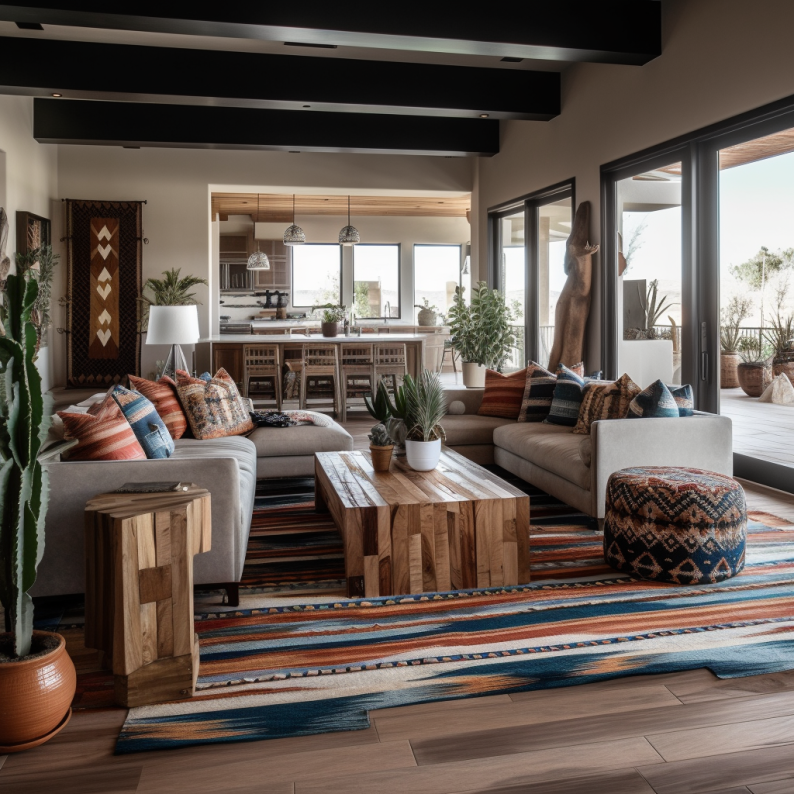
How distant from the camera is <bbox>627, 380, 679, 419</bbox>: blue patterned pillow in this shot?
429 centimetres

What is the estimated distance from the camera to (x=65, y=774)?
196cm

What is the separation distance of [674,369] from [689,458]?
2011 millimetres

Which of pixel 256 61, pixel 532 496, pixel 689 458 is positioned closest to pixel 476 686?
pixel 689 458

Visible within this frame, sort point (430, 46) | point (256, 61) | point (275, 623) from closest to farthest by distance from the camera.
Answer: point (275, 623)
point (430, 46)
point (256, 61)

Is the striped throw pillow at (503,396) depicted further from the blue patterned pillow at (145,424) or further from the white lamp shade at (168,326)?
the blue patterned pillow at (145,424)

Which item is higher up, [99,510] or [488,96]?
[488,96]

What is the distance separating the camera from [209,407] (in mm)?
4930

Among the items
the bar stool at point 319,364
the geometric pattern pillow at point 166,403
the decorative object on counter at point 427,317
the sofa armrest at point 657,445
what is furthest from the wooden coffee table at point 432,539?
the decorative object on counter at point 427,317

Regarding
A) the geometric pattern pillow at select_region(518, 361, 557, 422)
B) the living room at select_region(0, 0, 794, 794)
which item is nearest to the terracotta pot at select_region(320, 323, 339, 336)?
the living room at select_region(0, 0, 794, 794)

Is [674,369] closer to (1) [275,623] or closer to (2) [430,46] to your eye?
(2) [430,46]

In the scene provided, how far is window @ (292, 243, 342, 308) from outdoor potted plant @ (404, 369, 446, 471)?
11.2 meters

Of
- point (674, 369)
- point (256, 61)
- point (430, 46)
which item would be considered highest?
point (256, 61)

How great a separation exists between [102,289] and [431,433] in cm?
→ 768

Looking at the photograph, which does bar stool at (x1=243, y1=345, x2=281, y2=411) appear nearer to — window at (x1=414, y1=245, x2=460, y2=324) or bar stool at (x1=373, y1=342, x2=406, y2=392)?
bar stool at (x1=373, y1=342, x2=406, y2=392)
